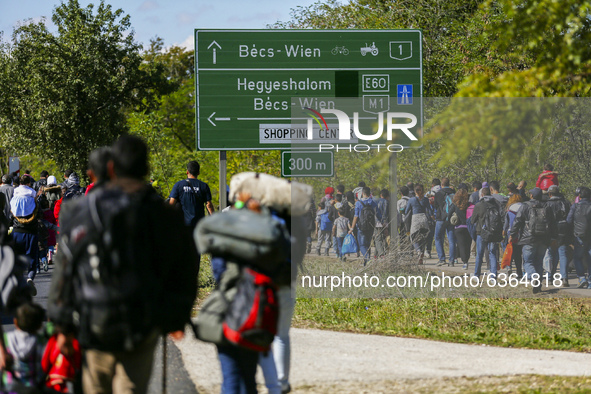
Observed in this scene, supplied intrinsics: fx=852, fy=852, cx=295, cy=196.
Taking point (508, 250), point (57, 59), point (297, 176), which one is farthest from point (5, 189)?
point (57, 59)

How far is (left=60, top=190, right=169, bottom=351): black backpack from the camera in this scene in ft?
12.4

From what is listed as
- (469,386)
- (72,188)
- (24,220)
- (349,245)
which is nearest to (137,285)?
(469,386)

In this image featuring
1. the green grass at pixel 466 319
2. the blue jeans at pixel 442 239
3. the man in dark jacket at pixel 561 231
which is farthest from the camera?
the blue jeans at pixel 442 239

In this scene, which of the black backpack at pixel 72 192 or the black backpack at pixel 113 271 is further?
the black backpack at pixel 72 192

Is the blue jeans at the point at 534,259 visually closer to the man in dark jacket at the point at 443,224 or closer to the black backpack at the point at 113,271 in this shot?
the man in dark jacket at the point at 443,224

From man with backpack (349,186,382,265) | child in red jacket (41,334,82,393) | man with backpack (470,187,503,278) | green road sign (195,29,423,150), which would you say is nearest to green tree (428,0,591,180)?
child in red jacket (41,334,82,393)

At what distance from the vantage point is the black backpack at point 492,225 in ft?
38.4

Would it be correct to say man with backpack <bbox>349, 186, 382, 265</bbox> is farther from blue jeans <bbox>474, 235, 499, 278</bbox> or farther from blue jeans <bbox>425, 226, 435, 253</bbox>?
blue jeans <bbox>474, 235, 499, 278</bbox>

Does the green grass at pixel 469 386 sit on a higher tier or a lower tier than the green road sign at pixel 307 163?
lower

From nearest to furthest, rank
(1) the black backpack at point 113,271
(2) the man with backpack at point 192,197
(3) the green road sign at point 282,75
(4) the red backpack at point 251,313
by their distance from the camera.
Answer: (1) the black backpack at point 113,271 → (4) the red backpack at point 251,313 → (2) the man with backpack at point 192,197 → (3) the green road sign at point 282,75

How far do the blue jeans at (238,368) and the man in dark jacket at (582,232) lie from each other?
26.1ft

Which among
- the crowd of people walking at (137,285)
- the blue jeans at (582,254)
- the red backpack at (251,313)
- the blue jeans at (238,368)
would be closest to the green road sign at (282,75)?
the blue jeans at (582,254)

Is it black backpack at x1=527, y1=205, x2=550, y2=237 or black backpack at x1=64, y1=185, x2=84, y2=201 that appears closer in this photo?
black backpack at x1=527, y1=205, x2=550, y2=237

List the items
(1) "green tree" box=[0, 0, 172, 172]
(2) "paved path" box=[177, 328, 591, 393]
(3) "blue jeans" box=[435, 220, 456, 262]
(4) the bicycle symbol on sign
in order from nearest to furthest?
1. (2) "paved path" box=[177, 328, 591, 393]
2. (3) "blue jeans" box=[435, 220, 456, 262]
3. (4) the bicycle symbol on sign
4. (1) "green tree" box=[0, 0, 172, 172]
